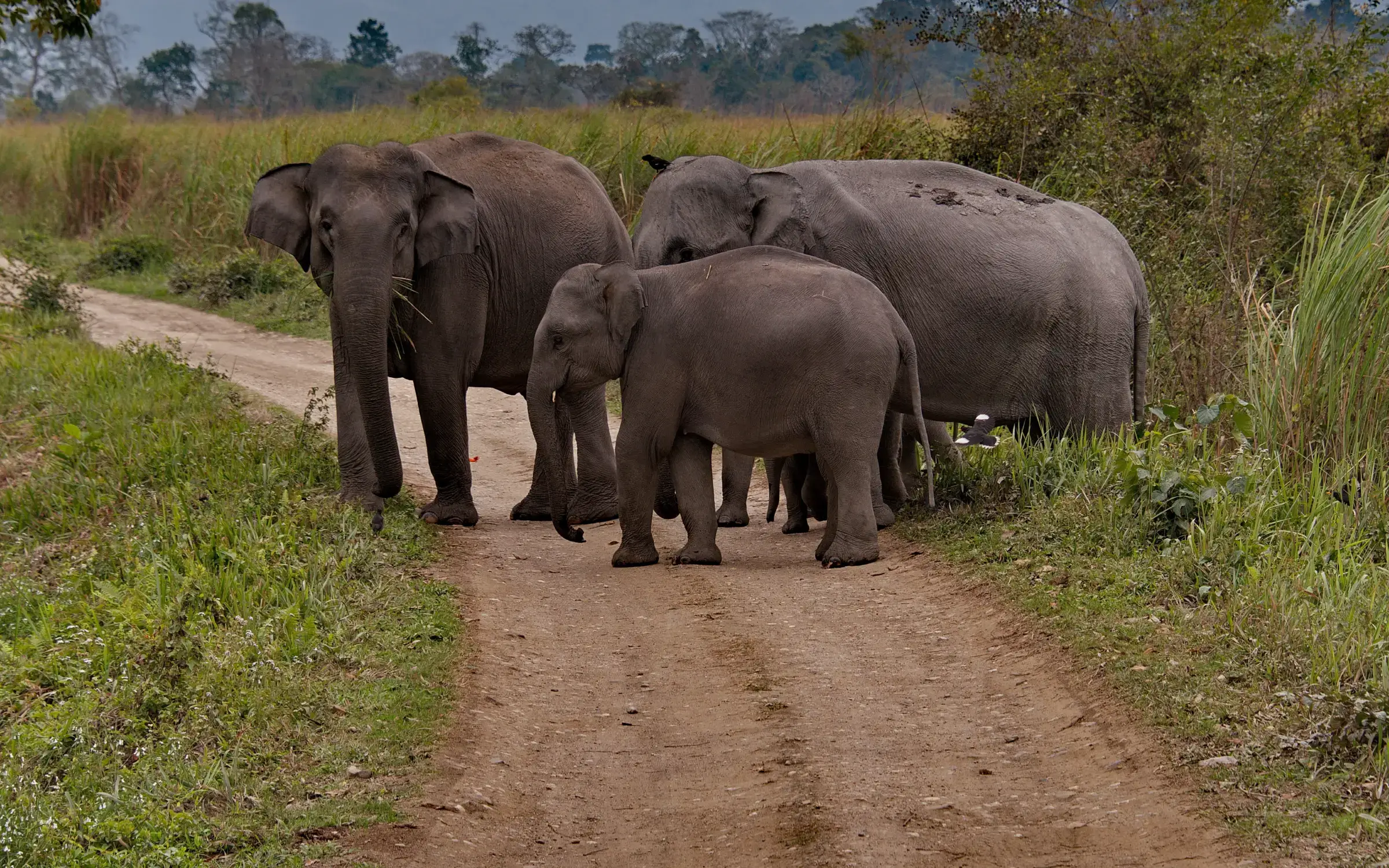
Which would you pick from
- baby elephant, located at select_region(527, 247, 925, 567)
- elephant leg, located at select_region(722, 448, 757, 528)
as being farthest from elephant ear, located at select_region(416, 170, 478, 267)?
elephant leg, located at select_region(722, 448, 757, 528)

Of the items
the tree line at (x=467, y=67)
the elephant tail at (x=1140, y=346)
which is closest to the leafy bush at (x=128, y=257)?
the elephant tail at (x=1140, y=346)

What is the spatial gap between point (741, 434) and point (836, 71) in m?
61.1

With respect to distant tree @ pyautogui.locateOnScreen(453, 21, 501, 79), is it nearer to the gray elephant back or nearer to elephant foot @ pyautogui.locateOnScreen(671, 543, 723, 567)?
→ the gray elephant back

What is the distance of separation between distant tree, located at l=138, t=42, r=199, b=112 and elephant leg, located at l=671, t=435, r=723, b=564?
6588 centimetres

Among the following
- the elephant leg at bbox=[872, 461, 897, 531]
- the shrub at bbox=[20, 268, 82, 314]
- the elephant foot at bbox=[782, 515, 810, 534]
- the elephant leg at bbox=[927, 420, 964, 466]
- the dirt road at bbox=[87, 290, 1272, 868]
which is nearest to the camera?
the dirt road at bbox=[87, 290, 1272, 868]

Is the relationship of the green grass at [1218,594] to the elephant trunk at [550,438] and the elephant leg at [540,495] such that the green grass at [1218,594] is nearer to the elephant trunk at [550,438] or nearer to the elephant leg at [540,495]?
the elephant trunk at [550,438]

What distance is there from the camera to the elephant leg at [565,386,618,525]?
346 inches

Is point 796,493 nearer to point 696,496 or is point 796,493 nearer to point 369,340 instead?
point 696,496

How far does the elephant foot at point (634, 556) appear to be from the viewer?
742 cm

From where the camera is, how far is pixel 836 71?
6612cm

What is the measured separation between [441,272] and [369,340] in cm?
71

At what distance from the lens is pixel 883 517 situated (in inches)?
310

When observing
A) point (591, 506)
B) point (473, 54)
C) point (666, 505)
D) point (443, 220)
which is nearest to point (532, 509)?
point (591, 506)

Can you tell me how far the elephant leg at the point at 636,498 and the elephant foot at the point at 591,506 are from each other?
127 cm
